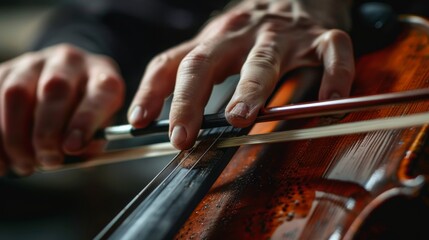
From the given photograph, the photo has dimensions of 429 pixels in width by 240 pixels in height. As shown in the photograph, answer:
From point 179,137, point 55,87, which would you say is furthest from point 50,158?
point 179,137

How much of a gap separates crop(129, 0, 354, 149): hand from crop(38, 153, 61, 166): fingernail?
0.21 m

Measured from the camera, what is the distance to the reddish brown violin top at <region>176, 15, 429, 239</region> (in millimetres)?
438

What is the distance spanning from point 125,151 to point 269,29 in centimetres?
28

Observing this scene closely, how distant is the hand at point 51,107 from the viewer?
2.75 ft

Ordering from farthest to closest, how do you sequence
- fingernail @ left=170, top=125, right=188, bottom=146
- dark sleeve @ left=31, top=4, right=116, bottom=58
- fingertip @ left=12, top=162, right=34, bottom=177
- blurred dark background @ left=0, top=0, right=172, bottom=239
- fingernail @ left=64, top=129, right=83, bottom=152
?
blurred dark background @ left=0, top=0, right=172, bottom=239
dark sleeve @ left=31, top=4, right=116, bottom=58
fingertip @ left=12, top=162, right=34, bottom=177
fingernail @ left=64, top=129, right=83, bottom=152
fingernail @ left=170, top=125, right=188, bottom=146

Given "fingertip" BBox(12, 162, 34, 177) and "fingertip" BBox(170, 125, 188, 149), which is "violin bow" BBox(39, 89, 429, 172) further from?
"fingertip" BBox(12, 162, 34, 177)

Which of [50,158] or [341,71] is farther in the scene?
[50,158]

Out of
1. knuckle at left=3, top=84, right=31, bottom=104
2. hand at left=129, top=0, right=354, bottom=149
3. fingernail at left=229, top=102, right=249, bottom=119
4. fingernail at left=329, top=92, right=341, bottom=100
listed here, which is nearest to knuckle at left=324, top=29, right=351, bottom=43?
hand at left=129, top=0, right=354, bottom=149

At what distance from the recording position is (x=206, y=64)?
66cm

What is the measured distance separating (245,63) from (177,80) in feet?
0.29

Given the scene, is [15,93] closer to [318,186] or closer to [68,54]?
[68,54]

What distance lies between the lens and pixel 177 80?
0.63 m

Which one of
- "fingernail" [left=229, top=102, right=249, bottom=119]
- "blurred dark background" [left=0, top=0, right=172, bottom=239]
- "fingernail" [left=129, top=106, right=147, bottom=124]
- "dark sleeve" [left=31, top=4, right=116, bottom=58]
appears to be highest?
"fingernail" [left=229, top=102, right=249, bottom=119]

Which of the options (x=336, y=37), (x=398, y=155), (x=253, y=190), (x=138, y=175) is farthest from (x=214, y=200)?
(x=138, y=175)
